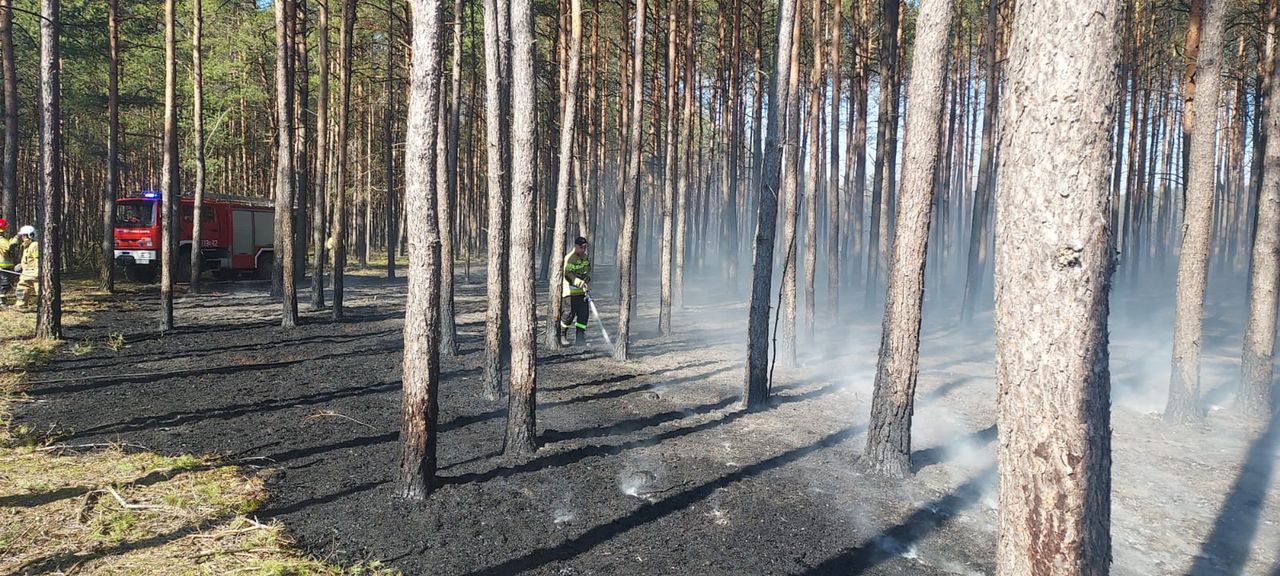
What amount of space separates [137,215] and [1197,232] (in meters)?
23.7

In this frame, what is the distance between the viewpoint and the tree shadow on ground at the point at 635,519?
4.71m

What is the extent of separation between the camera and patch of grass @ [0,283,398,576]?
14.5 feet

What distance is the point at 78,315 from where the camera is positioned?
46.4 feet

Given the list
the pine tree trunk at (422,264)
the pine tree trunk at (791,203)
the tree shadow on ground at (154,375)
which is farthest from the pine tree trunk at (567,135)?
the pine tree trunk at (422,264)

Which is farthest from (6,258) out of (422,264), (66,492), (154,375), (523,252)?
(422,264)

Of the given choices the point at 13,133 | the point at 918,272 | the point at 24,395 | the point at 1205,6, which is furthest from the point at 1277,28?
the point at 13,133

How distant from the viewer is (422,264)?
559 centimetres

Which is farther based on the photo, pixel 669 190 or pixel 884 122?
pixel 884 122

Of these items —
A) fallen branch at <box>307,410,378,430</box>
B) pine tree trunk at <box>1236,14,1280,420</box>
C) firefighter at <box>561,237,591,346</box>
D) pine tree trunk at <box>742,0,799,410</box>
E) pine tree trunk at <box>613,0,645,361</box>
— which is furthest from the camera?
firefighter at <box>561,237,591,346</box>

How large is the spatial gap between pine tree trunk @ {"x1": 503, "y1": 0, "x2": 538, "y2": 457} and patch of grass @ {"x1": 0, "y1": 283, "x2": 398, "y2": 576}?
7.58 feet

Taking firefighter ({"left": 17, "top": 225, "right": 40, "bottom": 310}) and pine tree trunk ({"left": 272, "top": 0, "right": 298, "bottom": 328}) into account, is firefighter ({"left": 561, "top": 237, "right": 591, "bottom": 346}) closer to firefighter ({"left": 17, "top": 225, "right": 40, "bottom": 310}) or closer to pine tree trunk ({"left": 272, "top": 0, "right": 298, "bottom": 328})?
pine tree trunk ({"left": 272, "top": 0, "right": 298, "bottom": 328})

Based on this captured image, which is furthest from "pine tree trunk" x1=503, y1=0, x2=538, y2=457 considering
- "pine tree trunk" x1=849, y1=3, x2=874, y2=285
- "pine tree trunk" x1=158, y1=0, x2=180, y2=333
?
"pine tree trunk" x1=849, y1=3, x2=874, y2=285

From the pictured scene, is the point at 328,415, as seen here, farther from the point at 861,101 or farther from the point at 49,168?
the point at 861,101

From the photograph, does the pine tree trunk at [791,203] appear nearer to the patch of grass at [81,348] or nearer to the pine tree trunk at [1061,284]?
the pine tree trunk at [1061,284]
